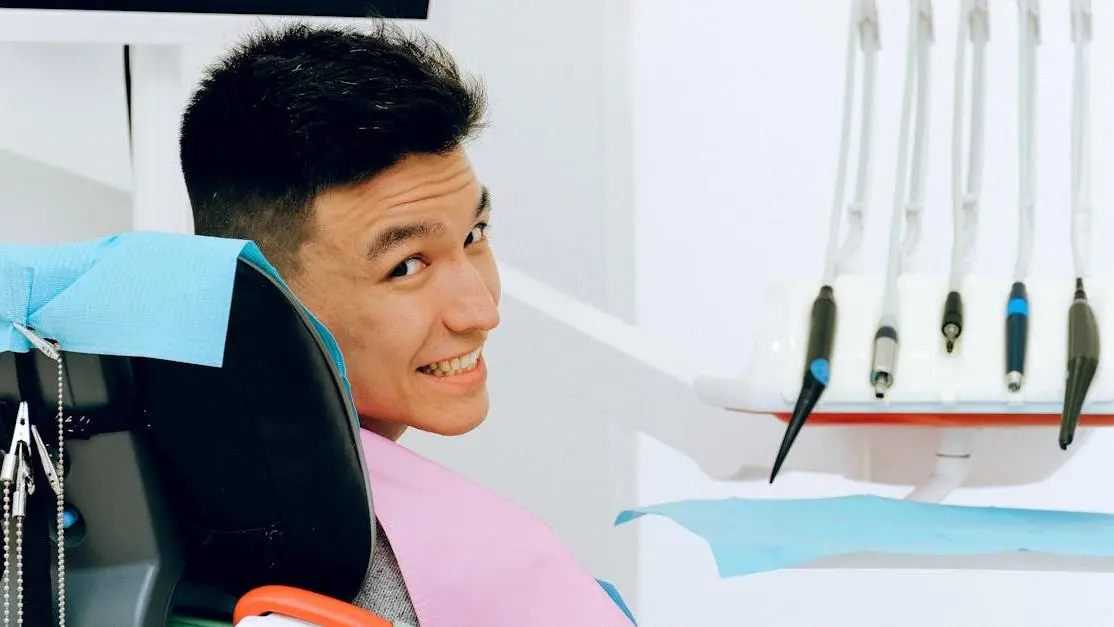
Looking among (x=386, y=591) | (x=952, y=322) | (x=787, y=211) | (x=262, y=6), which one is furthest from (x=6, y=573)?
(x=787, y=211)

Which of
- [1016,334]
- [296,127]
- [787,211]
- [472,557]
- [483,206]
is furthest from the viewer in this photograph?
[787,211]

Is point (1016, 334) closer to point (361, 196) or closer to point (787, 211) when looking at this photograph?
point (787, 211)

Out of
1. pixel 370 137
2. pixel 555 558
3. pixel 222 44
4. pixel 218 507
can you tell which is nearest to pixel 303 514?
pixel 218 507

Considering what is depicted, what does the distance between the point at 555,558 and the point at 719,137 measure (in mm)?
698

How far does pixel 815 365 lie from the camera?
91 cm

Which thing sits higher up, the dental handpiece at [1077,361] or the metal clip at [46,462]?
the metal clip at [46,462]

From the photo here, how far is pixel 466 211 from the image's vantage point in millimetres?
728

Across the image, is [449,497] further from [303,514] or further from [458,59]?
[458,59]

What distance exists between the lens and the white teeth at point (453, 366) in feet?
2.39

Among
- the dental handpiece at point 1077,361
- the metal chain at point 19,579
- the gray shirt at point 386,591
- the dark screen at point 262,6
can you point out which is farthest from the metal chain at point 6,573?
the dental handpiece at point 1077,361

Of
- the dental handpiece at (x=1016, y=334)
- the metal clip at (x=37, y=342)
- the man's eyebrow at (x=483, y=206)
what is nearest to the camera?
the metal clip at (x=37, y=342)

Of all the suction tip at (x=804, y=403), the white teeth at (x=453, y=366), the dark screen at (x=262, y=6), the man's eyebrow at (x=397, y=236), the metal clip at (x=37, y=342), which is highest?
the dark screen at (x=262, y=6)

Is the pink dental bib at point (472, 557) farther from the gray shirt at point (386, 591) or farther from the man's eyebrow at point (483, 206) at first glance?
the man's eyebrow at point (483, 206)

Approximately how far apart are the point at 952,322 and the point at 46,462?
0.66 m
